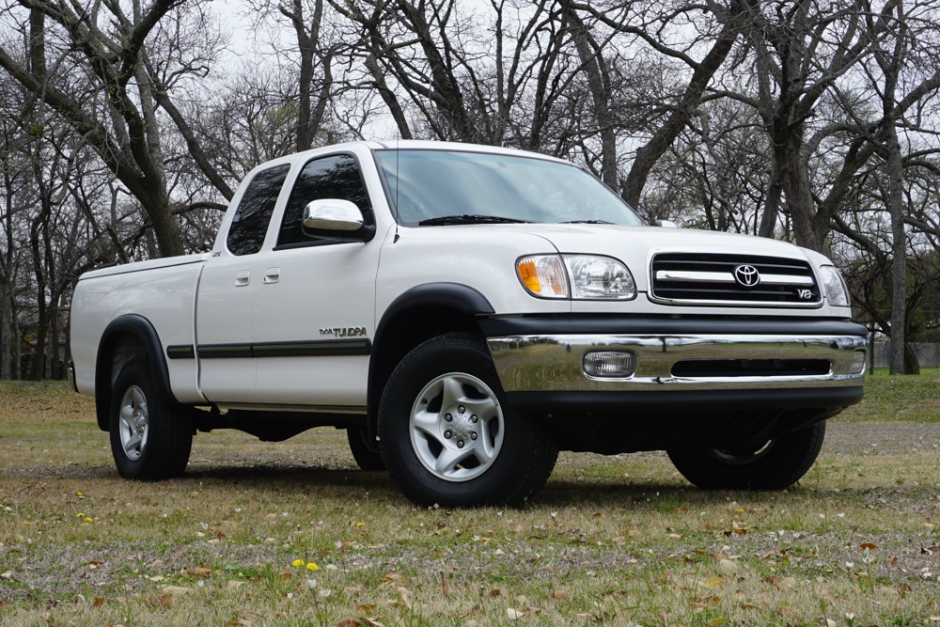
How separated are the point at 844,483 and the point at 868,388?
15.0m

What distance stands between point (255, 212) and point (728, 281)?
327 centimetres

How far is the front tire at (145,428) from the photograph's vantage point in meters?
8.13

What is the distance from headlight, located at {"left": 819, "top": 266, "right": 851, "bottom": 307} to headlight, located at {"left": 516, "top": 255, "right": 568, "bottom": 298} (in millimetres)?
1580

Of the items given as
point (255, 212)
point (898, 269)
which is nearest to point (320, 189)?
point (255, 212)

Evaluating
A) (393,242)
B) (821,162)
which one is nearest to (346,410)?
(393,242)

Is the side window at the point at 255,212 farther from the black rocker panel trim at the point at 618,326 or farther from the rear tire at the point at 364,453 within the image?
the black rocker panel trim at the point at 618,326

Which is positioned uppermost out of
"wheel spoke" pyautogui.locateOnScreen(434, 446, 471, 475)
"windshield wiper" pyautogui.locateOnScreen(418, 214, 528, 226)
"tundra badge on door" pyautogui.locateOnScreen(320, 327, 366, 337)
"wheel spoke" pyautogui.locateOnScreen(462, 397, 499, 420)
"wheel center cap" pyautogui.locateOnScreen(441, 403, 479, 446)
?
"windshield wiper" pyautogui.locateOnScreen(418, 214, 528, 226)

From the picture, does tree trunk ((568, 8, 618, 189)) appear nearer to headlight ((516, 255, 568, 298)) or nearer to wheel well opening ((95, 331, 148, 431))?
wheel well opening ((95, 331, 148, 431))

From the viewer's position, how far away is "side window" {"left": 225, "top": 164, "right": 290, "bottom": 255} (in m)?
7.47

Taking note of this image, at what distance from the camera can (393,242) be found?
6234 mm

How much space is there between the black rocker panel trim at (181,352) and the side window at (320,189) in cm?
105

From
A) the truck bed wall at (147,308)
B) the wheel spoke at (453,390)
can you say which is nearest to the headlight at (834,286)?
the wheel spoke at (453,390)

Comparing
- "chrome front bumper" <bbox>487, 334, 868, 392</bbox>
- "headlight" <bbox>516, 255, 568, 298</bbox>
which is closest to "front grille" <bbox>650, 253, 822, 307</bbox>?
"chrome front bumper" <bbox>487, 334, 868, 392</bbox>

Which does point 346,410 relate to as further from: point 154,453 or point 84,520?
point 154,453
